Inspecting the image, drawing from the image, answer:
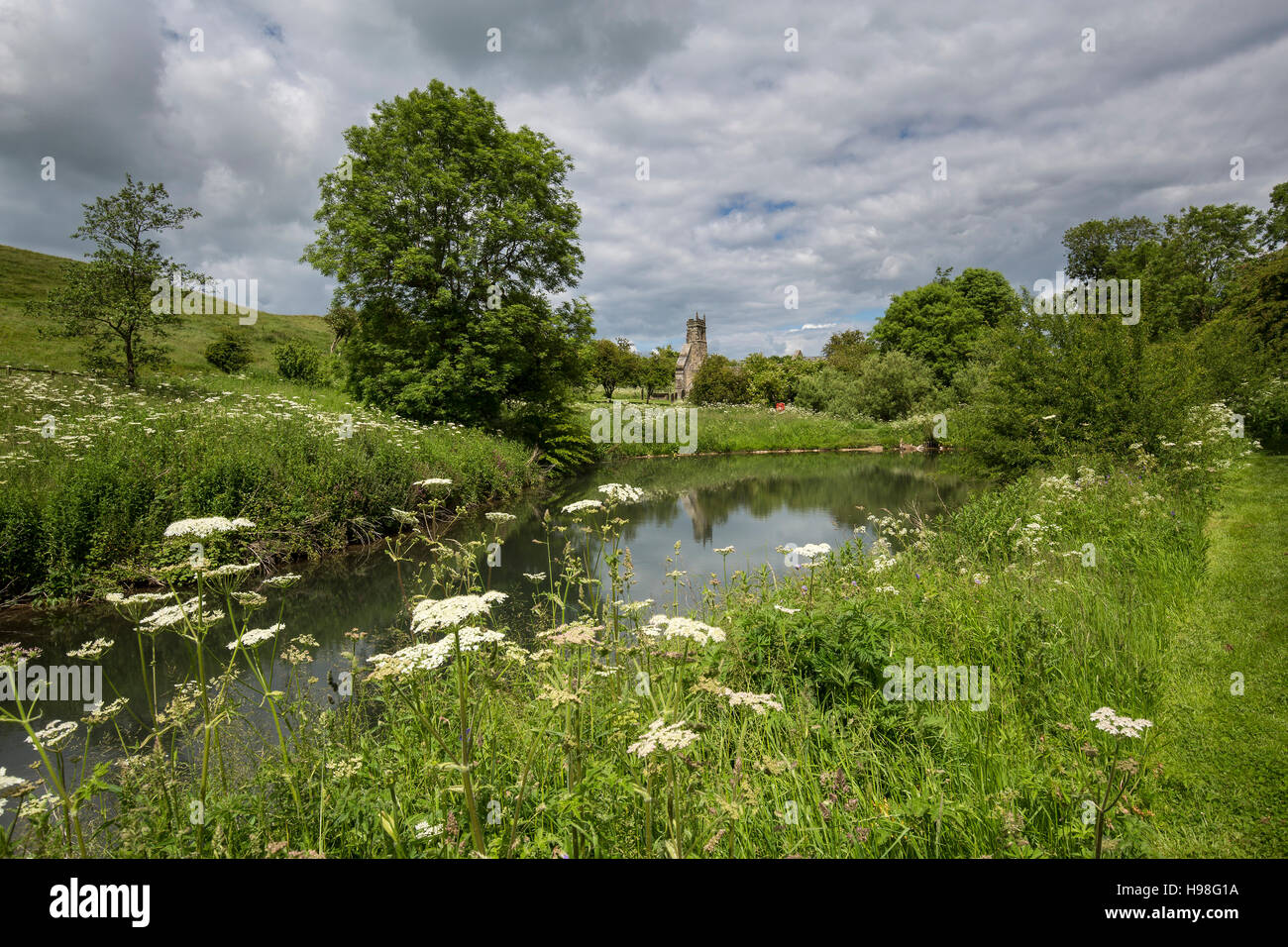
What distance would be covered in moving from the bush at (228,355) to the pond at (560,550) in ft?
69.2

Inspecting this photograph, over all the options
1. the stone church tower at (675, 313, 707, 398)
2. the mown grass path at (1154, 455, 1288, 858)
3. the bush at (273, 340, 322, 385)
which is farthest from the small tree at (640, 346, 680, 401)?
the mown grass path at (1154, 455, 1288, 858)

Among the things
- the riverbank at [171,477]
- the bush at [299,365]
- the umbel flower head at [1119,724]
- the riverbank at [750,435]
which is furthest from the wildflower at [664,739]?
the bush at [299,365]

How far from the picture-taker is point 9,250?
150ft

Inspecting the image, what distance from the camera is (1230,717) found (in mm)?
3574

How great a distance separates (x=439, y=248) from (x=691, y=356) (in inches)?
2895

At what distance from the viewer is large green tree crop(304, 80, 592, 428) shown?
20.6 metres

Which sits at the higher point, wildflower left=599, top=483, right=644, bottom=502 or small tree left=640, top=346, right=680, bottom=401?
small tree left=640, top=346, right=680, bottom=401

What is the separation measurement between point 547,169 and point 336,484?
56.9 feet

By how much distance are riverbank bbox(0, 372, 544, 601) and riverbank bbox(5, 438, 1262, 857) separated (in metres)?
2.45

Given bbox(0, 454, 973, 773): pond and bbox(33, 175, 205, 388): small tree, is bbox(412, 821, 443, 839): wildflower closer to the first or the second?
bbox(0, 454, 973, 773): pond

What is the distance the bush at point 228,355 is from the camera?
2986cm

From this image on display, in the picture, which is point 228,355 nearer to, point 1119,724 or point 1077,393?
point 1077,393

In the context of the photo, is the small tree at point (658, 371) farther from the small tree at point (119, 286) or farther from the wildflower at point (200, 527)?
the wildflower at point (200, 527)
